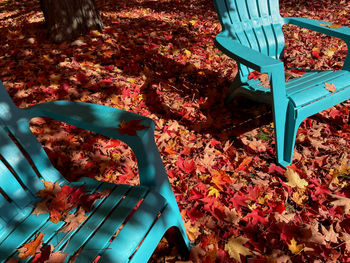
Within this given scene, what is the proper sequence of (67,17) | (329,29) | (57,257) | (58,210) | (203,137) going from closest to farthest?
(57,257)
(58,210)
(329,29)
(203,137)
(67,17)

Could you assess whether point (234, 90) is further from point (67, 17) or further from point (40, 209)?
point (67, 17)

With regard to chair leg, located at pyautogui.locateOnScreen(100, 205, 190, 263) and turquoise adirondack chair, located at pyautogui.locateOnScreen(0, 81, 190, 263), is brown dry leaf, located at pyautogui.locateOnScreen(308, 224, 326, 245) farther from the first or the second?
chair leg, located at pyautogui.locateOnScreen(100, 205, 190, 263)

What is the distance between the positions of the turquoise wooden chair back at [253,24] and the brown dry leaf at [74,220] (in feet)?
6.01

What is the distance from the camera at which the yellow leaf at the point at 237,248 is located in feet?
4.84

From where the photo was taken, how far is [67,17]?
3510 millimetres

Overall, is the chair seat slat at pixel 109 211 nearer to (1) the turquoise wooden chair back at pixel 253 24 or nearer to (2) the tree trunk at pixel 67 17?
(1) the turquoise wooden chair back at pixel 253 24

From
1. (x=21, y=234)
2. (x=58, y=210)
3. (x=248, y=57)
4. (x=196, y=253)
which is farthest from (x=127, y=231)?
(x=248, y=57)

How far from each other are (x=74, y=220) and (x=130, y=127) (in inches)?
20.6

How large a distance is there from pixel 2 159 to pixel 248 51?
69.2 inches

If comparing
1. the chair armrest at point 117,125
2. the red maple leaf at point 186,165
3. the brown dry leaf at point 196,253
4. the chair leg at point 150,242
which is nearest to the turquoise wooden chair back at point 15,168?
the chair armrest at point 117,125

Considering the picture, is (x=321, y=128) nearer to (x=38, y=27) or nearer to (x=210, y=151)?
(x=210, y=151)

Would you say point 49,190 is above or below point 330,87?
above

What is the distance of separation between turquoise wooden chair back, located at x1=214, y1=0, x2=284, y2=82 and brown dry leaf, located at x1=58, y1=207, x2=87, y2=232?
1.83m

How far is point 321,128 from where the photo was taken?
7.74ft
